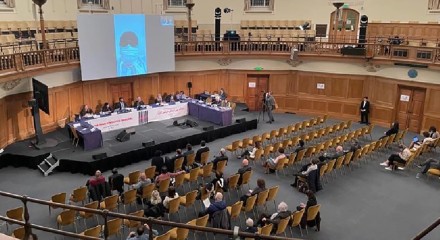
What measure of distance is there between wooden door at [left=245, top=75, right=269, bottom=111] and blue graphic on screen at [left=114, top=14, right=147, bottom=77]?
246 inches

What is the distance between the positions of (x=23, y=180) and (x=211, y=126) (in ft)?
25.1

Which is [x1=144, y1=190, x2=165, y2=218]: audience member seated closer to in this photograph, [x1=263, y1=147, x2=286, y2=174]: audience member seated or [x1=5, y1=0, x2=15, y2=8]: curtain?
[x1=263, y1=147, x2=286, y2=174]: audience member seated

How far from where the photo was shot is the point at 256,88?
22016 mm

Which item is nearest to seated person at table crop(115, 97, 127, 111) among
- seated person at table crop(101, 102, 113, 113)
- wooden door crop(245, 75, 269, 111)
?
seated person at table crop(101, 102, 113, 113)

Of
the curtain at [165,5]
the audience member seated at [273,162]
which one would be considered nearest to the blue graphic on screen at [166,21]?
the curtain at [165,5]

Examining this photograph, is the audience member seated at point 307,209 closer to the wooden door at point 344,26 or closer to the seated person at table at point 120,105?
the seated person at table at point 120,105

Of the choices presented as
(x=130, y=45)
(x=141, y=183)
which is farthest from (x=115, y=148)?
(x=130, y=45)

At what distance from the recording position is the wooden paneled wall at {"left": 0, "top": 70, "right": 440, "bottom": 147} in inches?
605

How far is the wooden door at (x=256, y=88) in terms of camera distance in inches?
864

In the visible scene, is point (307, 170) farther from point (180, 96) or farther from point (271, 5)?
point (271, 5)

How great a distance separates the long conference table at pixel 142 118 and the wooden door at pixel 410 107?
8.41m

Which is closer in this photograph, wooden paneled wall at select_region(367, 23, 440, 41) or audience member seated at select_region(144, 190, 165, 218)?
audience member seated at select_region(144, 190, 165, 218)

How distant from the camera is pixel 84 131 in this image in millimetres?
14359

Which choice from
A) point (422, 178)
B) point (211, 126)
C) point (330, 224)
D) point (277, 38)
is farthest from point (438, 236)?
point (277, 38)
